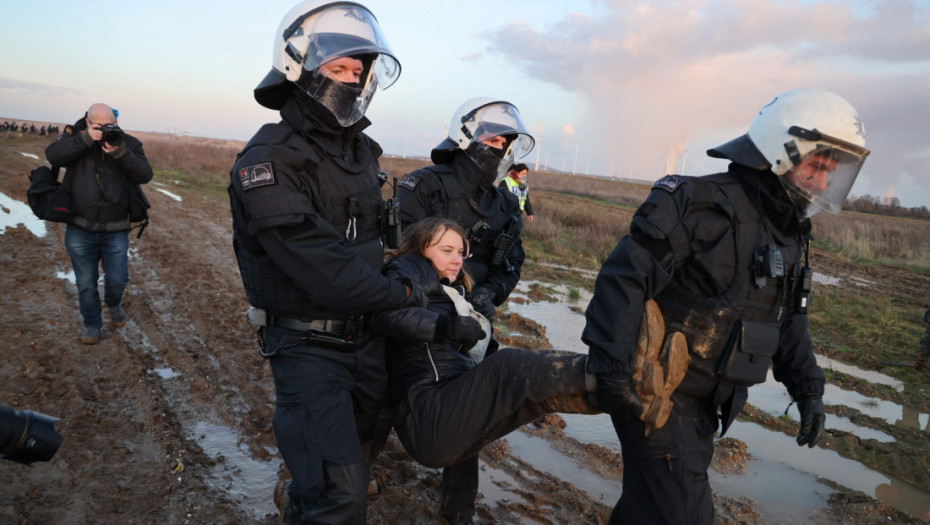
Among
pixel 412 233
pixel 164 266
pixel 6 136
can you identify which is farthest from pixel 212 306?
pixel 6 136

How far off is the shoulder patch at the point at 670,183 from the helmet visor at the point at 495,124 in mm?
1903

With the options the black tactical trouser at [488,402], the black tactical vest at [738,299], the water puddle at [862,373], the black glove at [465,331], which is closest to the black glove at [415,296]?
the black glove at [465,331]

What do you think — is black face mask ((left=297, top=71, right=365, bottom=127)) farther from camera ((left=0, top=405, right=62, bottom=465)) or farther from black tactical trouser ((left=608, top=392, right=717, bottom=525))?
black tactical trouser ((left=608, top=392, right=717, bottom=525))

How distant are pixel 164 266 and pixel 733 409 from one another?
8.69m

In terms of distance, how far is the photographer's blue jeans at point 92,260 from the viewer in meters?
5.77

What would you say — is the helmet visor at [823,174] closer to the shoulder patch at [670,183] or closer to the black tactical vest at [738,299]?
the black tactical vest at [738,299]

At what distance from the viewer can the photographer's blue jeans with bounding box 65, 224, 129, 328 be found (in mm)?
5773

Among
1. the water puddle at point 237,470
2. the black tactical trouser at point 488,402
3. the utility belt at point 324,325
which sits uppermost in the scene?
the utility belt at point 324,325

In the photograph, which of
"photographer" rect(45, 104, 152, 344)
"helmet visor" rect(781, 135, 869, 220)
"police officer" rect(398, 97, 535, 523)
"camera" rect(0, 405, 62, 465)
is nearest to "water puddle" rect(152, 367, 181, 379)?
"photographer" rect(45, 104, 152, 344)

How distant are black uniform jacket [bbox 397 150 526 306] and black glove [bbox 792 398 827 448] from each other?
7.13 feet

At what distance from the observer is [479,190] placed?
4613mm

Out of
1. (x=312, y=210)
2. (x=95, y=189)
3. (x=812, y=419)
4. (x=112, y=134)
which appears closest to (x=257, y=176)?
(x=312, y=210)

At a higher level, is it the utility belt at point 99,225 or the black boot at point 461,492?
the utility belt at point 99,225

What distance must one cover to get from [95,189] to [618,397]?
18.1 ft
